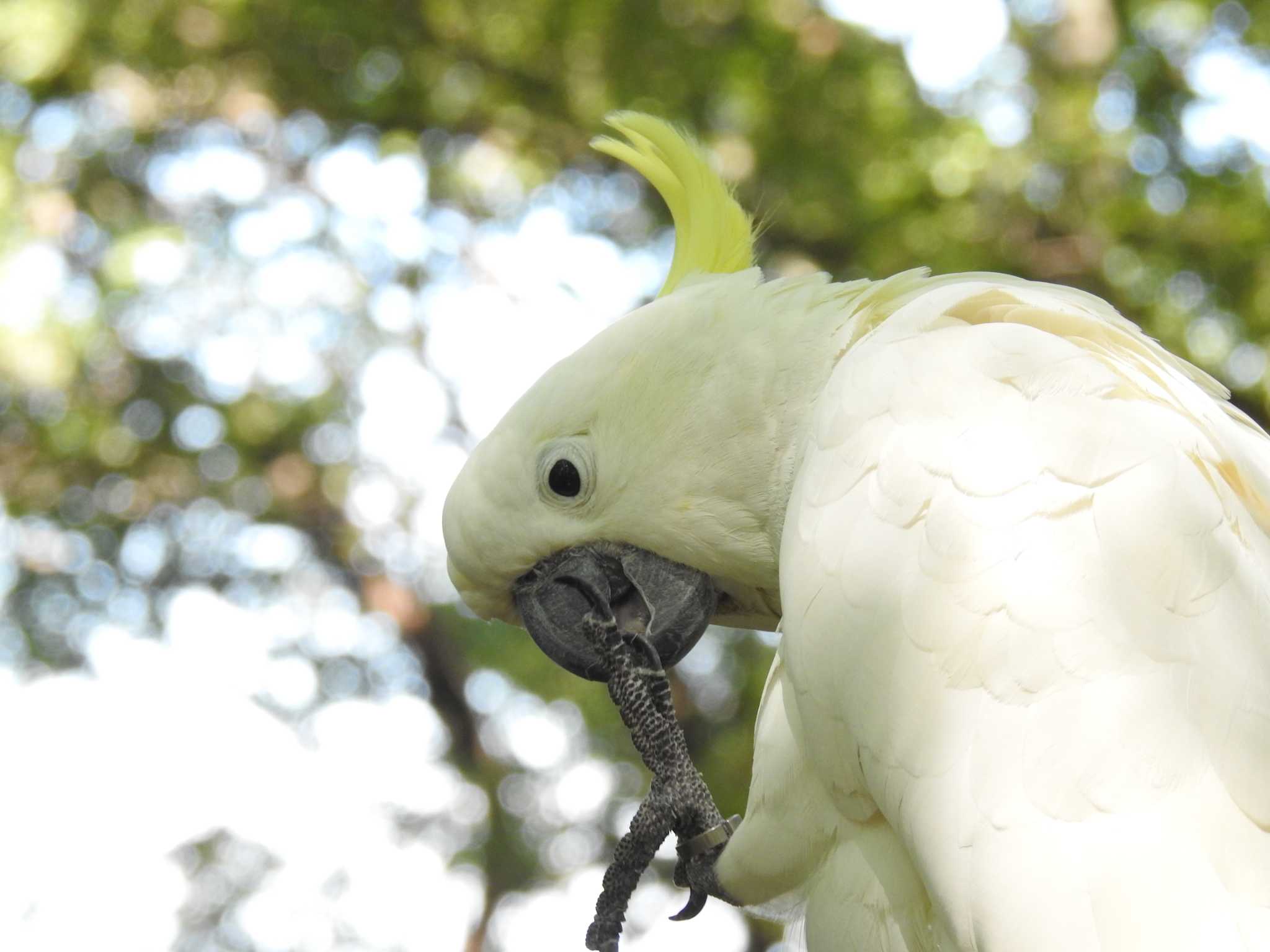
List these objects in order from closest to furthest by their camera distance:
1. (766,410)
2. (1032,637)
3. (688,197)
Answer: (1032,637) < (766,410) < (688,197)

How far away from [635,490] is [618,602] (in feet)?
0.61

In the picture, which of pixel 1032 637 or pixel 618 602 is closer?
pixel 1032 637

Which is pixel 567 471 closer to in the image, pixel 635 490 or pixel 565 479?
pixel 565 479

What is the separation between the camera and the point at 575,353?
206 centimetres

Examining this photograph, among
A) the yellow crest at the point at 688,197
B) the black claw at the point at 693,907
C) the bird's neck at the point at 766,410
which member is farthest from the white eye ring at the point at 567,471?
the black claw at the point at 693,907

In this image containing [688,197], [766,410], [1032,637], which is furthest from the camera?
[688,197]

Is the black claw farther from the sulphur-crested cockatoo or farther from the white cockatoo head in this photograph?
the white cockatoo head

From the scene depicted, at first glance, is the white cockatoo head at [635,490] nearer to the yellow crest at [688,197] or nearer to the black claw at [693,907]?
the yellow crest at [688,197]

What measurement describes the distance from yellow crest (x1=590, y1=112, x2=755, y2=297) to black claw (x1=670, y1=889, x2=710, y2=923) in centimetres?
105

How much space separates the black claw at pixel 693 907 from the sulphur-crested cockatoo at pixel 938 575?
109 millimetres

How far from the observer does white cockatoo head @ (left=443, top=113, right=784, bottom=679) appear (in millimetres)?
1898

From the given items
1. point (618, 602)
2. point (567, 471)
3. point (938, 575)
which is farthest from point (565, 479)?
point (938, 575)

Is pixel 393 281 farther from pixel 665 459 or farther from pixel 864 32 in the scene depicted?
pixel 665 459

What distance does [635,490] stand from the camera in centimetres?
194
